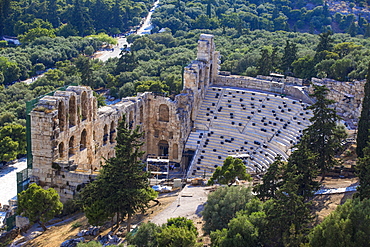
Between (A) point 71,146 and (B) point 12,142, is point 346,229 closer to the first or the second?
(A) point 71,146

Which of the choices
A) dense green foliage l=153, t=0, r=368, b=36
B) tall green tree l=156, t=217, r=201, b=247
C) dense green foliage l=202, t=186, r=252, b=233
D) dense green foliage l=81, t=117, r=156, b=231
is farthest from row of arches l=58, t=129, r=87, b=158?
dense green foliage l=153, t=0, r=368, b=36

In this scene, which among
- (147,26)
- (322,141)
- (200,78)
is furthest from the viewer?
(147,26)

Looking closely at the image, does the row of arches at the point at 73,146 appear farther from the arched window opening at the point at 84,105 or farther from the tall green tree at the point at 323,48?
the tall green tree at the point at 323,48

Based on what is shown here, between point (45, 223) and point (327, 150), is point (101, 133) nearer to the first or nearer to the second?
point (45, 223)

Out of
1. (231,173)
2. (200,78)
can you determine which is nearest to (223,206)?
(231,173)

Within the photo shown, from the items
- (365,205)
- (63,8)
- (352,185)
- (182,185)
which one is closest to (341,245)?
(365,205)

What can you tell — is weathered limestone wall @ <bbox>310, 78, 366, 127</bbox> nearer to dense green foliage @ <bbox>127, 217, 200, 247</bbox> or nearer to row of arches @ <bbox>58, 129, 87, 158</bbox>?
row of arches @ <bbox>58, 129, 87, 158</bbox>
